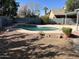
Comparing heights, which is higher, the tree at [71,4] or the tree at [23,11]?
the tree at [71,4]

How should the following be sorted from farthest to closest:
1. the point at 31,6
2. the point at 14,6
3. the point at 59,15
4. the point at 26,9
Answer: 1. the point at 31,6
2. the point at 26,9
3. the point at 59,15
4. the point at 14,6

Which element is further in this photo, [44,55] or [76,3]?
[76,3]

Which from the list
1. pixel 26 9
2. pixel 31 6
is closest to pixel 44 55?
pixel 26 9

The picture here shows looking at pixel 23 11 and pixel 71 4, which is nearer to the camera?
pixel 71 4

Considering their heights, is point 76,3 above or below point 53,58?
above

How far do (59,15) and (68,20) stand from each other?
7.00 meters

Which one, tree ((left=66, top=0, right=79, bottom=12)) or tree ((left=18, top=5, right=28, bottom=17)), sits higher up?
tree ((left=66, top=0, right=79, bottom=12))

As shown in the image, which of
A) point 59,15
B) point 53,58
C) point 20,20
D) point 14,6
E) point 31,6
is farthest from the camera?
point 31,6

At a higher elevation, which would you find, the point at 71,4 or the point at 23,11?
the point at 71,4

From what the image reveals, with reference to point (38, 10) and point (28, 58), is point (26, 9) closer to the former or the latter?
point (38, 10)

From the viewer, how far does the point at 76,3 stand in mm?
46344

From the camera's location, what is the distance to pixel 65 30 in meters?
18.1

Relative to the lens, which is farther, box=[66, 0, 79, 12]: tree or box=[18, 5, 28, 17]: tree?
box=[18, 5, 28, 17]: tree

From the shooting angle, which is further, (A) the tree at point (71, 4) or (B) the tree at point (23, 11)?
(B) the tree at point (23, 11)
